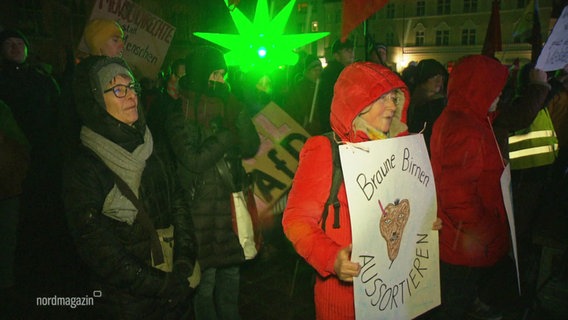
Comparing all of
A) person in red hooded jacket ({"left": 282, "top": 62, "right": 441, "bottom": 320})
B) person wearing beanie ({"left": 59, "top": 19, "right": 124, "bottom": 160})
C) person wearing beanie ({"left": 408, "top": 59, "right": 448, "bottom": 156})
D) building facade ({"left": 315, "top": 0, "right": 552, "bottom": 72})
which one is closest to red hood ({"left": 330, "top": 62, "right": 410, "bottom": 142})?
person in red hooded jacket ({"left": 282, "top": 62, "right": 441, "bottom": 320})

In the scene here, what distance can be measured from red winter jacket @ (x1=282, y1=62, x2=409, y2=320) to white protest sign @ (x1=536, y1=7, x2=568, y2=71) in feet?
9.07

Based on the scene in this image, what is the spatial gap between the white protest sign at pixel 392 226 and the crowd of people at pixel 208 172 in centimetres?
11

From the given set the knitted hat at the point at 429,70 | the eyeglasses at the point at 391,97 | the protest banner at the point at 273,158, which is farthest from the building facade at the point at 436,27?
the eyeglasses at the point at 391,97

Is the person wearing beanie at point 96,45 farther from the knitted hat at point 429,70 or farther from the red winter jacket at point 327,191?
the knitted hat at point 429,70

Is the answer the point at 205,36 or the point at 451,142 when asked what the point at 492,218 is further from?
the point at 205,36

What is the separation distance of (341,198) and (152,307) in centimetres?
125

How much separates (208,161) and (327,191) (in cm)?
120

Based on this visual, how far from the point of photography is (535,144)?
468 cm

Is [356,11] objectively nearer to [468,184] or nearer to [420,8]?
[468,184]

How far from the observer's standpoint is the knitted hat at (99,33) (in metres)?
2.87

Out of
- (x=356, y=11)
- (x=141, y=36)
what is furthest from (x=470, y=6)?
(x=356, y=11)

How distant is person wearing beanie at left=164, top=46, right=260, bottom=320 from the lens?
9.29 ft

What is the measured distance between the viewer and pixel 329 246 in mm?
1785

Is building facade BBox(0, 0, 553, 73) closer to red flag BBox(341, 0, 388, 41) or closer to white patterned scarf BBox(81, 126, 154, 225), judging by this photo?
red flag BBox(341, 0, 388, 41)
